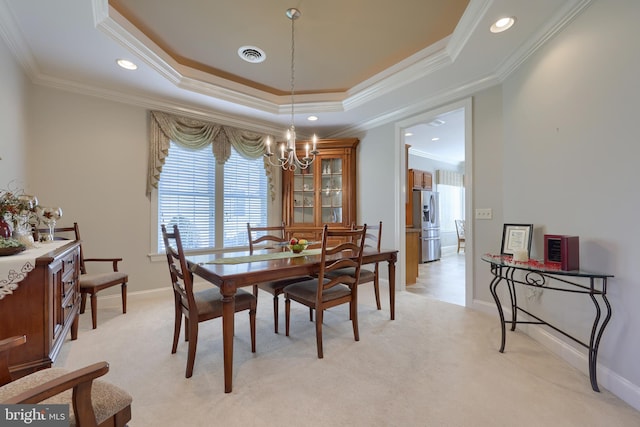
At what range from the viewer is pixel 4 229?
165 centimetres

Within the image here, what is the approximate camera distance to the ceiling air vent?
2752mm

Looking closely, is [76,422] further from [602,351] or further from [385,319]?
[602,351]

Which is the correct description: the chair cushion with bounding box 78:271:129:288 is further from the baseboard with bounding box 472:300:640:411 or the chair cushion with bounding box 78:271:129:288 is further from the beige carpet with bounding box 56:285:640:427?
the baseboard with bounding box 472:300:640:411

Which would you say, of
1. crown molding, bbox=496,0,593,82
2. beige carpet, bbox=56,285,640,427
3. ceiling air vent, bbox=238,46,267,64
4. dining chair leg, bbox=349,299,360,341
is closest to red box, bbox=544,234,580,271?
beige carpet, bbox=56,285,640,427

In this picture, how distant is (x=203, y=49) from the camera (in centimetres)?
276

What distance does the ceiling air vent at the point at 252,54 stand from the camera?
9.03ft

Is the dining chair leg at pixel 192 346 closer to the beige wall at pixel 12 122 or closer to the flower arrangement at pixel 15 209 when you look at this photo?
the flower arrangement at pixel 15 209

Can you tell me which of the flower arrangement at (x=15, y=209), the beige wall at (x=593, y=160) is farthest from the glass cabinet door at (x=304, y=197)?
the flower arrangement at (x=15, y=209)

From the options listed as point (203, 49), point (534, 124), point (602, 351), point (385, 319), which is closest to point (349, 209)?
point (385, 319)

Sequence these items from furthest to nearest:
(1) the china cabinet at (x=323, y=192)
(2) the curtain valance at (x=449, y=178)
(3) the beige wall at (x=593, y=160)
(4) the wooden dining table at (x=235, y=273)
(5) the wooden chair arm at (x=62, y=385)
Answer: (2) the curtain valance at (x=449, y=178)
(1) the china cabinet at (x=323, y=192)
(4) the wooden dining table at (x=235, y=273)
(3) the beige wall at (x=593, y=160)
(5) the wooden chair arm at (x=62, y=385)

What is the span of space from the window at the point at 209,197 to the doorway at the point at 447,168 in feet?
8.19

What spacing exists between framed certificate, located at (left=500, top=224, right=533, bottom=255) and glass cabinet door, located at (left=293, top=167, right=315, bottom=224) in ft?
9.35

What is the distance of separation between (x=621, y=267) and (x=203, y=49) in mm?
3825

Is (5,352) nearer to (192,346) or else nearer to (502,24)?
(192,346)
